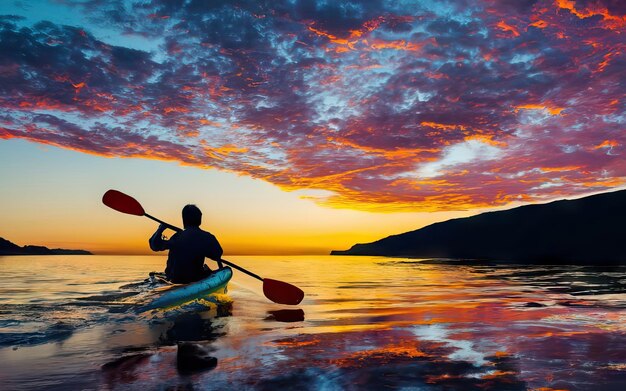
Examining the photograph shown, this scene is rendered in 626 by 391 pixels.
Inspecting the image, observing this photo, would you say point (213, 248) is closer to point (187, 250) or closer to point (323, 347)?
point (187, 250)

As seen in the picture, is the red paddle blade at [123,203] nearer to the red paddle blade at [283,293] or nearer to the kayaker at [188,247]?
the kayaker at [188,247]

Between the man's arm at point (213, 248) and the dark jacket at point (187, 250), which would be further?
the man's arm at point (213, 248)

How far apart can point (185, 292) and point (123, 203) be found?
226 inches

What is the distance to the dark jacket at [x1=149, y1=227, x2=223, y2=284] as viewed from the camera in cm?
1003

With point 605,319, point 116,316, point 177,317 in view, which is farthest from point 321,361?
point 605,319

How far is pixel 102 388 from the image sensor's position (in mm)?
4301

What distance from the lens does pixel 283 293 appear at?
40.0 ft

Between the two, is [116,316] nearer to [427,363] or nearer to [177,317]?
[177,317]

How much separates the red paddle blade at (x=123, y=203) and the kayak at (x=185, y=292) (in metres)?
4.66

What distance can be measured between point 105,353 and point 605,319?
31.4ft

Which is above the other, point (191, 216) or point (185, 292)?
point (191, 216)

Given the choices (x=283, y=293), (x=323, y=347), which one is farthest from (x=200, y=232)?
(x=323, y=347)

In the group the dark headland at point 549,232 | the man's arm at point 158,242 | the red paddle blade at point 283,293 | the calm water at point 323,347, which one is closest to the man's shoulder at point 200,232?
the man's arm at point 158,242

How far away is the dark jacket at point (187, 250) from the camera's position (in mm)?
10031
